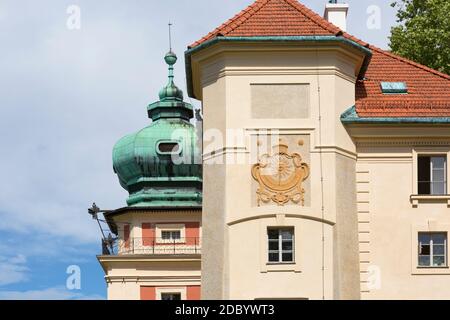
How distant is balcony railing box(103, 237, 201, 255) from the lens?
65.7 m

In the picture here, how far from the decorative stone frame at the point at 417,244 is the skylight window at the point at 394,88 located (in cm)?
434

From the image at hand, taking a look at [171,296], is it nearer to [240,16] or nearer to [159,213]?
[159,213]

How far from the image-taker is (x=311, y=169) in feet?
127

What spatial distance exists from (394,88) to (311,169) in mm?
4470

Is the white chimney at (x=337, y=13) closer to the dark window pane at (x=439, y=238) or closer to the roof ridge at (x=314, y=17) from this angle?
the roof ridge at (x=314, y=17)

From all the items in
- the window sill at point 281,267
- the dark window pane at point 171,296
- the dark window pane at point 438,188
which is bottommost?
the dark window pane at point 171,296

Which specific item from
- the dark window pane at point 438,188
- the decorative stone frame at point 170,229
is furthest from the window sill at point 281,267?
the decorative stone frame at point 170,229

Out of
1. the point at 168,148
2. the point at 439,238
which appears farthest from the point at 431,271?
the point at 168,148

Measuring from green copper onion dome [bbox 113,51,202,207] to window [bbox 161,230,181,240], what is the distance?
1496 mm

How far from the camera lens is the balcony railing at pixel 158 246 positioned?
65.7 metres

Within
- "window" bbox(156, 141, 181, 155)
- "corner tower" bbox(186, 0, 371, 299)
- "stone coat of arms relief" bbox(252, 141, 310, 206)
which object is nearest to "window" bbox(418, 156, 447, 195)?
"corner tower" bbox(186, 0, 371, 299)

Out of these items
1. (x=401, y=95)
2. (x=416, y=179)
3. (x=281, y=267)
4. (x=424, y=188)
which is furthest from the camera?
(x=401, y=95)
